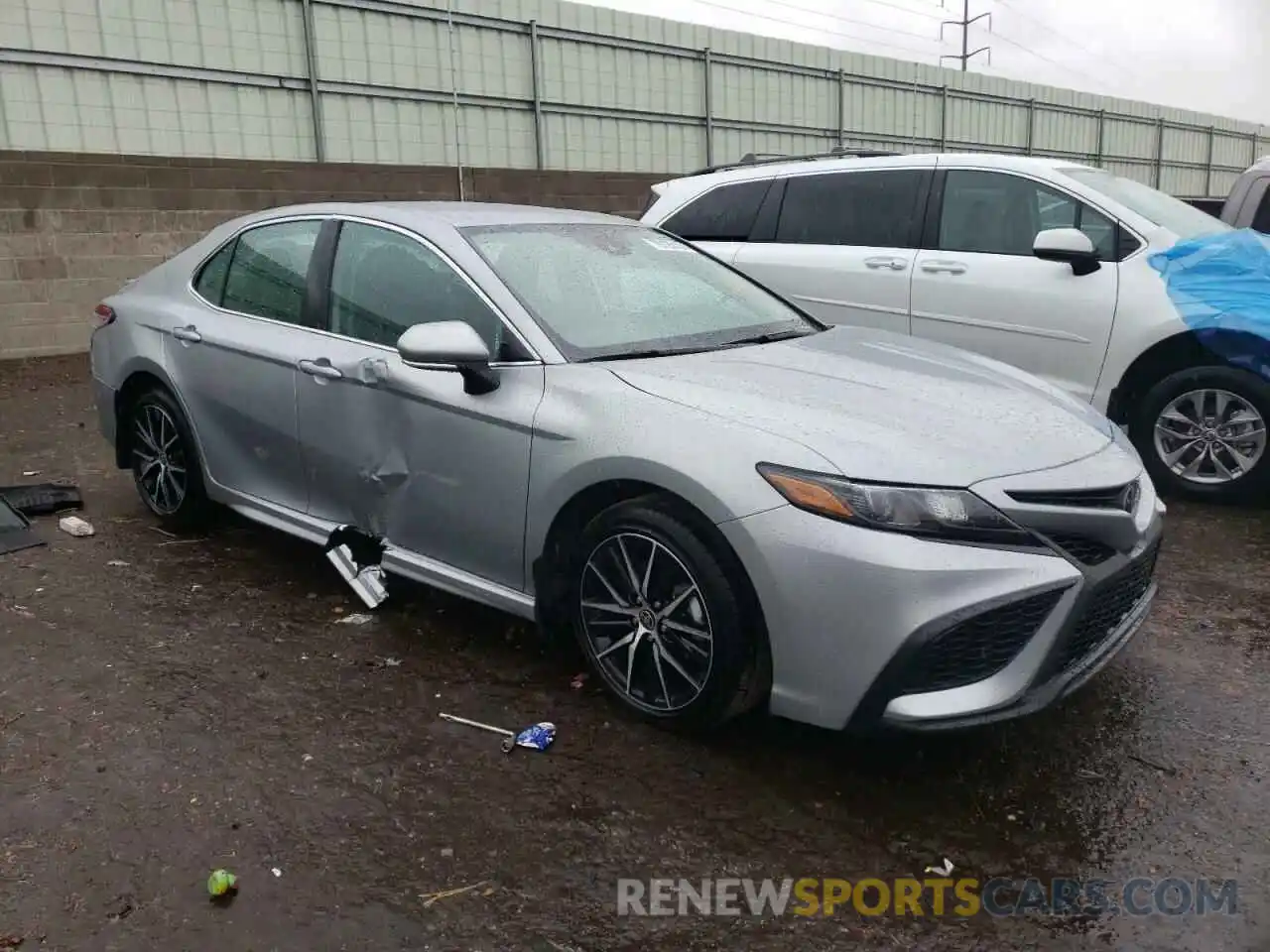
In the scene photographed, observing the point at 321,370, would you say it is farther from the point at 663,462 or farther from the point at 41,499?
the point at 41,499

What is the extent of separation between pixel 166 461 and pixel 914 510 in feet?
12.0

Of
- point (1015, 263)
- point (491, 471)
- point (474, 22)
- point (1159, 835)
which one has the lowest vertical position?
point (1159, 835)

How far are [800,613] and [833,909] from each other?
0.70 metres

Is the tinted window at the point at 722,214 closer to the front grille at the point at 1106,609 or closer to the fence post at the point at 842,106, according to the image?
the front grille at the point at 1106,609

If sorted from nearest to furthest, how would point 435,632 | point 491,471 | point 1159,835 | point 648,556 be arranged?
point 1159,835 < point 648,556 < point 491,471 < point 435,632

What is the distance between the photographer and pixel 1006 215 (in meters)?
5.95

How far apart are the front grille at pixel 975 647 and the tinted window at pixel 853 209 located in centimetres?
398

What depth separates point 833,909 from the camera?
95.1 inches

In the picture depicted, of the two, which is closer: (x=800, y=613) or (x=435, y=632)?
(x=800, y=613)

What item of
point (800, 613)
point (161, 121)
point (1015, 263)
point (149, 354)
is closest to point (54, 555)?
point (149, 354)

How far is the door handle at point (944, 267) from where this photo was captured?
598cm

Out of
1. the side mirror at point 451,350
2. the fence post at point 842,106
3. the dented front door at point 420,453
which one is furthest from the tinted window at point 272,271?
the fence post at point 842,106

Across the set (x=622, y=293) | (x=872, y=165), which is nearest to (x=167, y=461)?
(x=622, y=293)

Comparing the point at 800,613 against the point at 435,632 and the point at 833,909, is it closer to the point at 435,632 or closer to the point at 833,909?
the point at 833,909
